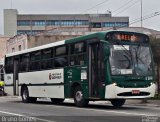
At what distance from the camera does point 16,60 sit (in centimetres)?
3231

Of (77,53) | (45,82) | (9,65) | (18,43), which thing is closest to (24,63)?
(9,65)

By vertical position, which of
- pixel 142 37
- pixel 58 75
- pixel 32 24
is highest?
pixel 32 24

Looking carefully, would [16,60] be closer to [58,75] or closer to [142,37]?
[58,75]

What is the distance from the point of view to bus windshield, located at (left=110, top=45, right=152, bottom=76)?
21.6 metres

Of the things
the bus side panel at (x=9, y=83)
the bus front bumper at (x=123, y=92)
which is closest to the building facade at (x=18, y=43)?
the bus side panel at (x=9, y=83)

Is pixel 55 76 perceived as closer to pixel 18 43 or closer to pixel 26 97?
pixel 26 97

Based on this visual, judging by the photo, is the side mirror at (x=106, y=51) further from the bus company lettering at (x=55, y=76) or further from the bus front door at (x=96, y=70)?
the bus company lettering at (x=55, y=76)

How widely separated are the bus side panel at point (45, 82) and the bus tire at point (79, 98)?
1.56 meters

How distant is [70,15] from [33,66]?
10857 cm

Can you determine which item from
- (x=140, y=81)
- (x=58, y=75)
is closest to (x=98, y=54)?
(x=140, y=81)

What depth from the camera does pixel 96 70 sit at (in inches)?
879

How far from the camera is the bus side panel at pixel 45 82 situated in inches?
1014

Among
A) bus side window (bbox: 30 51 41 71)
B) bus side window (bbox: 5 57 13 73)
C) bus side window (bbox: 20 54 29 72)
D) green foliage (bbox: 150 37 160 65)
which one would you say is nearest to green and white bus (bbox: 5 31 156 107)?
bus side window (bbox: 30 51 41 71)

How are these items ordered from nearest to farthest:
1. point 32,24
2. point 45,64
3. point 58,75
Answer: point 58,75 → point 45,64 → point 32,24
